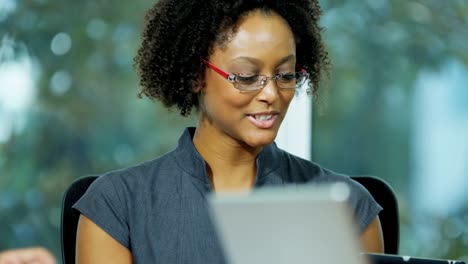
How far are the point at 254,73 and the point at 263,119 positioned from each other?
9 centimetres

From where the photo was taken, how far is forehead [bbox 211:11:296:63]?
5.20 feet

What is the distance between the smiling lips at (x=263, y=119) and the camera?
1.57 m

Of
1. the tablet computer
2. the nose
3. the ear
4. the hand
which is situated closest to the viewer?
the tablet computer

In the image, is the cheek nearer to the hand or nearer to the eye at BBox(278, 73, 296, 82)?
the eye at BBox(278, 73, 296, 82)

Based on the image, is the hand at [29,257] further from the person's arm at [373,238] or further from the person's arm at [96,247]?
the person's arm at [373,238]

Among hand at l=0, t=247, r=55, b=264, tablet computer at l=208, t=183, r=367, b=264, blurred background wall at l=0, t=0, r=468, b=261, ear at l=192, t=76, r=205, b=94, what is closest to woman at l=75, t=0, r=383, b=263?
ear at l=192, t=76, r=205, b=94

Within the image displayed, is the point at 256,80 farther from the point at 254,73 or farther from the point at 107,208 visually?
the point at 107,208

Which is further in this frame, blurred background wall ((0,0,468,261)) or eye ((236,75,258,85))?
blurred background wall ((0,0,468,261))

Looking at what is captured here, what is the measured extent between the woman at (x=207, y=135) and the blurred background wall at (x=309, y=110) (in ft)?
3.61

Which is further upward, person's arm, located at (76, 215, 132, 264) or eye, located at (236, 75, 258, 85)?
eye, located at (236, 75, 258, 85)

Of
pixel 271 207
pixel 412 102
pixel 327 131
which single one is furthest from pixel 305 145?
pixel 271 207

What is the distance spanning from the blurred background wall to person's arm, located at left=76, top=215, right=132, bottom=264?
126 cm

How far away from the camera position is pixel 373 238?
1.69 m

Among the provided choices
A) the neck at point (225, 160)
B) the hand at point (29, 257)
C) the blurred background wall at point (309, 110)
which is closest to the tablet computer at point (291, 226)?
the hand at point (29, 257)
